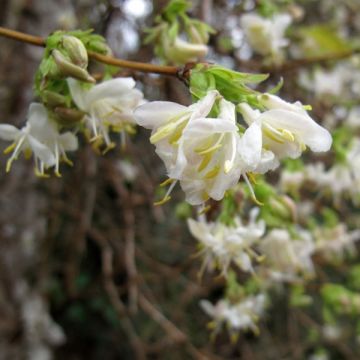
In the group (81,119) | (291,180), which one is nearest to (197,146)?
(81,119)

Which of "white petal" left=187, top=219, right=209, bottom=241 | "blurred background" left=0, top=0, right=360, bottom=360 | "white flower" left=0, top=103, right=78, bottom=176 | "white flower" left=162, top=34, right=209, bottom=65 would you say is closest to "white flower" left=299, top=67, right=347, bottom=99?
"blurred background" left=0, top=0, right=360, bottom=360

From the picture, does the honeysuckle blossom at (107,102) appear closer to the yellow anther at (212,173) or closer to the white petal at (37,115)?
the white petal at (37,115)

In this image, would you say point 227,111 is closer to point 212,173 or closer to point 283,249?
point 212,173

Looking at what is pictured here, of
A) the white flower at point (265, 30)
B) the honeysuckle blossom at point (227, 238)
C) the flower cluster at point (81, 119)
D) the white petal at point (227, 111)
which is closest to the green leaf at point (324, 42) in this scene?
the white flower at point (265, 30)

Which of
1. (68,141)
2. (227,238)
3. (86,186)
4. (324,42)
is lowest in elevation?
(86,186)

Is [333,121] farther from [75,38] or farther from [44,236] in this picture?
[75,38]

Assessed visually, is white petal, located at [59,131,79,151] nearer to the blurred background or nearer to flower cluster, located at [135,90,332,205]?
flower cluster, located at [135,90,332,205]
